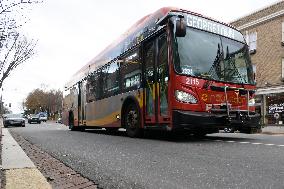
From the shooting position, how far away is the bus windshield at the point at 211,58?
8938mm

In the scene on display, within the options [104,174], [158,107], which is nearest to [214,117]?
[158,107]

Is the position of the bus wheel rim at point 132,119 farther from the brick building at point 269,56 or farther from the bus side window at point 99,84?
the brick building at point 269,56

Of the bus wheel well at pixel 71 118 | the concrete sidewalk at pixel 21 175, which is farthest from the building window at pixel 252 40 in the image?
the concrete sidewalk at pixel 21 175

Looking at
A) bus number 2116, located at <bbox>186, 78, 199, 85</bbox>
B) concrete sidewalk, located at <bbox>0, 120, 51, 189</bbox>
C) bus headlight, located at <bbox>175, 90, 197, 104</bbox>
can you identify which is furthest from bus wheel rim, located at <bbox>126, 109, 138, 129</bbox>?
concrete sidewalk, located at <bbox>0, 120, 51, 189</bbox>

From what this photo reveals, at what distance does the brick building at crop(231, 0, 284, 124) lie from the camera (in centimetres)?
2814

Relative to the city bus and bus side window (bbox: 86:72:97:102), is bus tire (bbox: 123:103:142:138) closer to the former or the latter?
the city bus

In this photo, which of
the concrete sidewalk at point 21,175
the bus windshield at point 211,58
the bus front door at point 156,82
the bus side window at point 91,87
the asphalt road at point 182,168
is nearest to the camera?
the concrete sidewalk at point 21,175

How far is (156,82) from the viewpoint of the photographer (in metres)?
9.66

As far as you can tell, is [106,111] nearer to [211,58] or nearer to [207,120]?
[211,58]

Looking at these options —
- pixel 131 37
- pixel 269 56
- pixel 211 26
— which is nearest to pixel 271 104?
pixel 269 56

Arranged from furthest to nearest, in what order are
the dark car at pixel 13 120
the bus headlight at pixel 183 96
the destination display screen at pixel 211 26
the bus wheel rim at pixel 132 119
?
the dark car at pixel 13 120 → the bus wheel rim at pixel 132 119 → the destination display screen at pixel 211 26 → the bus headlight at pixel 183 96

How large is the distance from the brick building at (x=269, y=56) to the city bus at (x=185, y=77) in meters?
19.1

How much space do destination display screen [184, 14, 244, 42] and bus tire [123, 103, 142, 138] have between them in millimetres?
2728

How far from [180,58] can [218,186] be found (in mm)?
5216
